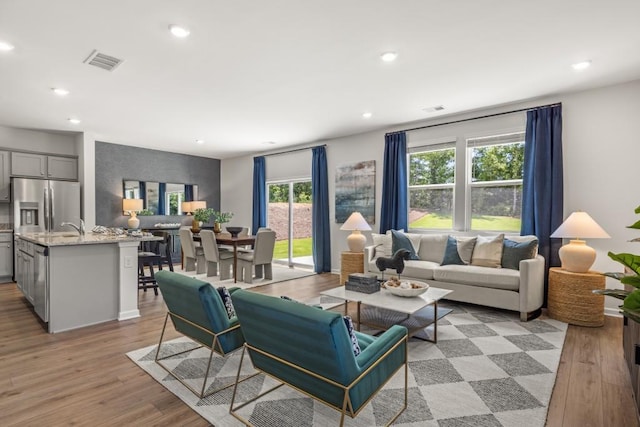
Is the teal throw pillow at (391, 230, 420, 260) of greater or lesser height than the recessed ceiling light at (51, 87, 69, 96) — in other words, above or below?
below

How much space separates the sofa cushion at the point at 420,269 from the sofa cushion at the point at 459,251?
0.19 meters

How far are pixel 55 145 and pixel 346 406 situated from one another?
7446 mm

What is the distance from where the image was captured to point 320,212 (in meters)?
6.89

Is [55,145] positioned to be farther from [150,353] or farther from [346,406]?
[346,406]

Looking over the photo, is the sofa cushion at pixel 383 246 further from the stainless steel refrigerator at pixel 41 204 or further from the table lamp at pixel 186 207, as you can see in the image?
the stainless steel refrigerator at pixel 41 204

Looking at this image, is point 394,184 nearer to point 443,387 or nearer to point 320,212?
point 320,212

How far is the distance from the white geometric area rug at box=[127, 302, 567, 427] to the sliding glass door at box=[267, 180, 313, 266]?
4.66 m

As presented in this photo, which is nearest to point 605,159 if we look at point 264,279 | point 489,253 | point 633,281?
point 489,253

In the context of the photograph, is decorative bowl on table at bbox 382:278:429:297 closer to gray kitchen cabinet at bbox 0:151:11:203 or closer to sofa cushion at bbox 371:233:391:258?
sofa cushion at bbox 371:233:391:258

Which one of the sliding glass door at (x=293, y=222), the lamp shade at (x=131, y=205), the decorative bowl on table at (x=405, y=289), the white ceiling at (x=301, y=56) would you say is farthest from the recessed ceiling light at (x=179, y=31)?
the lamp shade at (x=131, y=205)

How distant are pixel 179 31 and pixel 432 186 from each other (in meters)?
4.19

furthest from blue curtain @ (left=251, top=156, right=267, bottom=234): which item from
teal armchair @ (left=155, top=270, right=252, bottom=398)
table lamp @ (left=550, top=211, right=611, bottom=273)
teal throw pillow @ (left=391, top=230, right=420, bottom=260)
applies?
table lamp @ (left=550, top=211, right=611, bottom=273)

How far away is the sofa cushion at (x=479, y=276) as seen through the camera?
3.85 metres

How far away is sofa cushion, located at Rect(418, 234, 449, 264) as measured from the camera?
16.0ft
